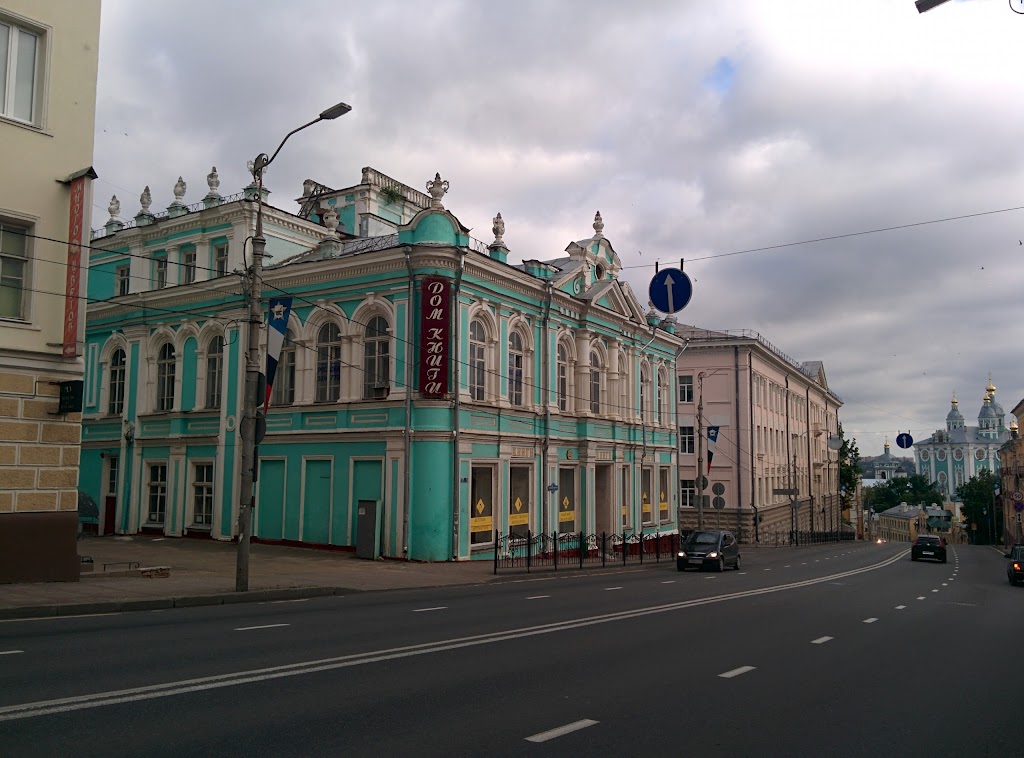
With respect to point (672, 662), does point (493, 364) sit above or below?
above

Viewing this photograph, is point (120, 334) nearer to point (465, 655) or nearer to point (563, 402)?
point (563, 402)

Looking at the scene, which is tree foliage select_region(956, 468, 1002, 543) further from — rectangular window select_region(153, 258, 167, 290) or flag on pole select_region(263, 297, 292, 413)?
flag on pole select_region(263, 297, 292, 413)

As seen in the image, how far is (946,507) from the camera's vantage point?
173875 mm

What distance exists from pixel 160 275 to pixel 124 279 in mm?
2712

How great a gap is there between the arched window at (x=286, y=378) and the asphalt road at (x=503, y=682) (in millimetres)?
15317

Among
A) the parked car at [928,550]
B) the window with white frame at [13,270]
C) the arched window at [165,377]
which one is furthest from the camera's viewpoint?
the parked car at [928,550]

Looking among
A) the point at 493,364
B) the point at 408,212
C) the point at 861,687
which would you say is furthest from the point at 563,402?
the point at 861,687

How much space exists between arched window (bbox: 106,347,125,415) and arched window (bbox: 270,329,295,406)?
9.27 metres

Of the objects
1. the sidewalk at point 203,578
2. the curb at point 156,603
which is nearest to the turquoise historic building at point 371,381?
the sidewalk at point 203,578

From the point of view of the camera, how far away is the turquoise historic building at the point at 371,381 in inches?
1035

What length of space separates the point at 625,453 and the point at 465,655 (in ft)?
91.7

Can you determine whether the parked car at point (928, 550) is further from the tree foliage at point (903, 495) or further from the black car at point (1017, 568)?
the tree foliage at point (903, 495)

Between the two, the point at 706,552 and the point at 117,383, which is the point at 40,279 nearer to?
the point at 117,383

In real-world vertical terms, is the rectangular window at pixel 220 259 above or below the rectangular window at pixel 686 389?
above
